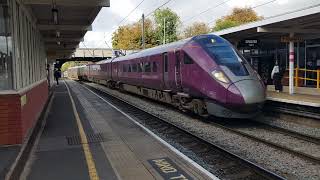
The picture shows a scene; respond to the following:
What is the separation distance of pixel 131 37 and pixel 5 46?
7330 centimetres

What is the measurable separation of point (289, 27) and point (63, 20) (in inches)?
383

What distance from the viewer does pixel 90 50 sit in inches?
2687

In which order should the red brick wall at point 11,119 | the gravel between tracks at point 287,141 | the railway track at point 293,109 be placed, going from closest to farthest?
1. the red brick wall at point 11,119
2. the gravel between tracks at point 287,141
3. the railway track at point 293,109

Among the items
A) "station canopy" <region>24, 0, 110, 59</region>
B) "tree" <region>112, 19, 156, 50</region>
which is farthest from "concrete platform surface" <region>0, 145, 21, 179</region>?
"tree" <region>112, 19, 156, 50</region>

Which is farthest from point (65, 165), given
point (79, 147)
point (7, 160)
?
point (79, 147)

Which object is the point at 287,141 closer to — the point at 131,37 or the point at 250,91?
the point at 250,91

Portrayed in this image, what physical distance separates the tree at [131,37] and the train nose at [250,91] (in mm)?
68337

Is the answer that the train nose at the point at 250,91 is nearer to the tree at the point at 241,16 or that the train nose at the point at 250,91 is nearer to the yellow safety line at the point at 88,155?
the yellow safety line at the point at 88,155

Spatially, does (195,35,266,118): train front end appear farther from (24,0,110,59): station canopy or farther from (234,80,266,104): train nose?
(24,0,110,59): station canopy

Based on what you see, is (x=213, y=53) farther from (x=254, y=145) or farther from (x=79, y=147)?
(x=79, y=147)

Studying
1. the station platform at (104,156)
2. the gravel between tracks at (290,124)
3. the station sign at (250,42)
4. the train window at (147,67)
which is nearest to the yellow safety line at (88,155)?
the station platform at (104,156)

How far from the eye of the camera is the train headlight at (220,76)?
12461 mm

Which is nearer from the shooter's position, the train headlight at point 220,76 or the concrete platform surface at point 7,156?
the concrete platform surface at point 7,156

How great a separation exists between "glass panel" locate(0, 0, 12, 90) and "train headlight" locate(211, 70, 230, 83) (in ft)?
19.4
